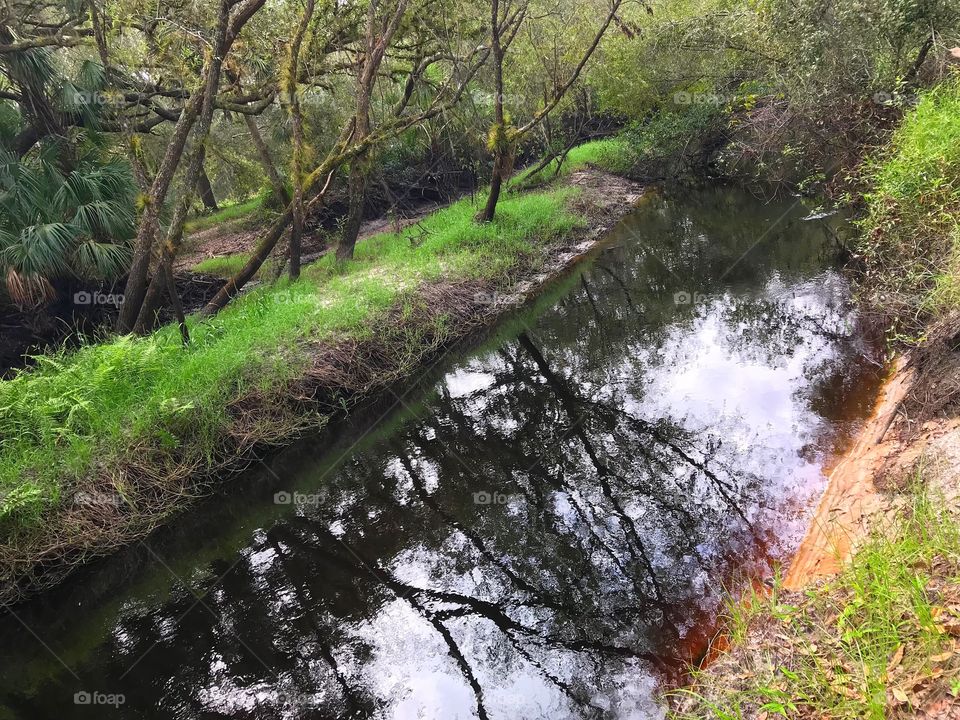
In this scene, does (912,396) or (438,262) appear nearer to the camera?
(912,396)

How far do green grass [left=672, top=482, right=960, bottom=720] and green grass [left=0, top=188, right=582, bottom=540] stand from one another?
5901 millimetres

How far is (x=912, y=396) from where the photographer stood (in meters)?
5.31

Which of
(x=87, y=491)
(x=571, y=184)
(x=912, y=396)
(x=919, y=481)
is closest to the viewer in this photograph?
(x=919, y=481)

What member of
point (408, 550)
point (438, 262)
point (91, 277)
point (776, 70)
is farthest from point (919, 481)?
point (91, 277)

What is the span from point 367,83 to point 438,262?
137 inches

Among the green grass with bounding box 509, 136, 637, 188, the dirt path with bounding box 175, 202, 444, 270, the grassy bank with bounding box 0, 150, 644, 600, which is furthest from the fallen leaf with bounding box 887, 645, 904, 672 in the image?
the green grass with bounding box 509, 136, 637, 188

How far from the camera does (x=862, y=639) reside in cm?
301

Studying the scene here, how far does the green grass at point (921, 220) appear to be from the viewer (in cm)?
610

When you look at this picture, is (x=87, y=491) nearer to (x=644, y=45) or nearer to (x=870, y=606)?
(x=870, y=606)

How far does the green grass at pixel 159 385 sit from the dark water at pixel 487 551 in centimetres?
93

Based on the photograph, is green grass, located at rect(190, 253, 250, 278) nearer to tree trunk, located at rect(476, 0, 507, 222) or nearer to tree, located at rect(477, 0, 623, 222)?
tree trunk, located at rect(476, 0, 507, 222)

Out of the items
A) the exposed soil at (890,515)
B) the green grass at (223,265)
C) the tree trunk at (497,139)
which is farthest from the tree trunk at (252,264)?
the exposed soil at (890,515)

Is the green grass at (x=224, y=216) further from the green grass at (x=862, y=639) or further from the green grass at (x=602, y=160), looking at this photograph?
the green grass at (x=862, y=639)

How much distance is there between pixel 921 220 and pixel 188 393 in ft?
28.2
